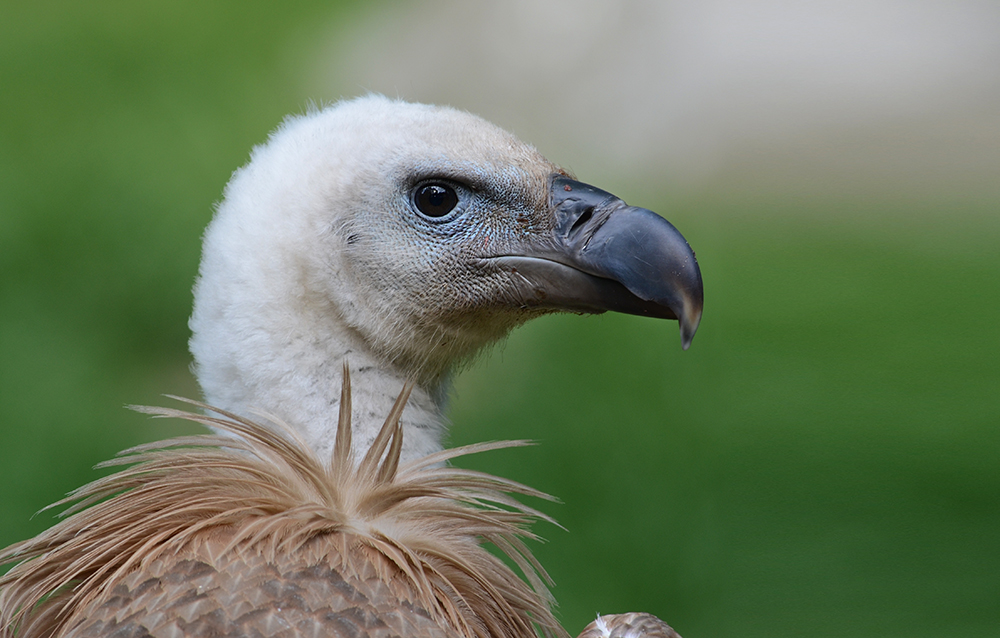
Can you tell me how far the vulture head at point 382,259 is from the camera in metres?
1.85

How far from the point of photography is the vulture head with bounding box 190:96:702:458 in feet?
6.07

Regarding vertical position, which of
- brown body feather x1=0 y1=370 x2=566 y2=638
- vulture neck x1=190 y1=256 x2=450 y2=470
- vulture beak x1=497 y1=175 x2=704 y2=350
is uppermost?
vulture beak x1=497 y1=175 x2=704 y2=350

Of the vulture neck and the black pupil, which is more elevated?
the black pupil

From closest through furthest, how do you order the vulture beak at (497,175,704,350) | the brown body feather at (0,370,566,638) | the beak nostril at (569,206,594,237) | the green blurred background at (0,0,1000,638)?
the brown body feather at (0,370,566,638), the vulture beak at (497,175,704,350), the beak nostril at (569,206,594,237), the green blurred background at (0,0,1000,638)

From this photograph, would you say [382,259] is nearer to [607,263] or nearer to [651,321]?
[607,263]

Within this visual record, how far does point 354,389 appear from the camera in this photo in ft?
6.23

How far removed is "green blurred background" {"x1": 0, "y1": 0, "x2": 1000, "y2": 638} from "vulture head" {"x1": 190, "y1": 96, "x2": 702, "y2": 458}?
1571mm

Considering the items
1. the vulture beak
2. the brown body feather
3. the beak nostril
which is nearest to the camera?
the brown body feather

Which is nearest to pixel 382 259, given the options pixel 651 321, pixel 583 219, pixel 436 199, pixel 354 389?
pixel 436 199

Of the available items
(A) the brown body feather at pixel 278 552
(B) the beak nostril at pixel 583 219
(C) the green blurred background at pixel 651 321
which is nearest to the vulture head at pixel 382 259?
(B) the beak nostril at pixel 583 219

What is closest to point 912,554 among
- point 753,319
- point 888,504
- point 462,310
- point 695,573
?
point 888,504

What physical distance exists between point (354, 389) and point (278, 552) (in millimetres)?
501

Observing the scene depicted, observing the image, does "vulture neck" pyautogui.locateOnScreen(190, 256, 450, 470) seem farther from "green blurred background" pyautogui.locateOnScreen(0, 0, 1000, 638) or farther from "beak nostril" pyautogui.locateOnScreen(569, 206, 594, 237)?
"green blurred background" pyautogui.locateOnScreen(0, 0, 1000, 638)

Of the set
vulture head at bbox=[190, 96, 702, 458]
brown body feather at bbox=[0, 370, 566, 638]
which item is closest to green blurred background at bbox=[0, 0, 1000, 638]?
vulture head at bbox=[190, 96, 702, 458]
